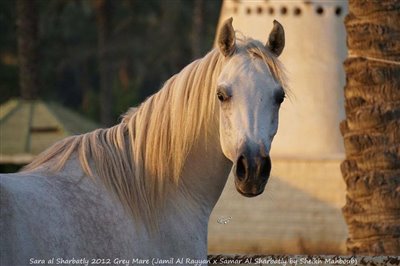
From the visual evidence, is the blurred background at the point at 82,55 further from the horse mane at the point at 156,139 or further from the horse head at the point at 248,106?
the horse head at the point at 248,106

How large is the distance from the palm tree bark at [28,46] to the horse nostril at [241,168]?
2394 centimetres

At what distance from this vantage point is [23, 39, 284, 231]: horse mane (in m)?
5.51

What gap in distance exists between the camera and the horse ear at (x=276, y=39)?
18.7 feet

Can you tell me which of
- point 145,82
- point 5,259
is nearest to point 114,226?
point 5,259

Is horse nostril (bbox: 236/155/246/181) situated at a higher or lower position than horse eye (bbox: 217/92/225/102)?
lower

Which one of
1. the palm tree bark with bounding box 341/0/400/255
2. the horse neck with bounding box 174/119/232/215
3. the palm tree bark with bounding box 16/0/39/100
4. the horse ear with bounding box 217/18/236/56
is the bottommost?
the palm tree bark with bounding box 16/0/39/100

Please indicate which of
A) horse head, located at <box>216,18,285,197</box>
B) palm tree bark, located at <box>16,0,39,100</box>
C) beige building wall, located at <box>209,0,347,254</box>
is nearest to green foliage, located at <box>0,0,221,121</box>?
Answer: palm tree bark, located at <box>16,0,39,100</box>

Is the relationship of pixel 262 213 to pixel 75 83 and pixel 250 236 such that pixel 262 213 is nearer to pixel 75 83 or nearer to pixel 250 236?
pixel 250 236

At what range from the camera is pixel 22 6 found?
97.6 ft

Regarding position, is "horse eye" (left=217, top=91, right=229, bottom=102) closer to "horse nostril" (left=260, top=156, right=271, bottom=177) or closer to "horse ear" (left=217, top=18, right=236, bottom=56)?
"horse ear" (left=217, top=18, right=236, bottom=56)

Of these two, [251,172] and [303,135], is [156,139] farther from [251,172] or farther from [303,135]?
[303,135]

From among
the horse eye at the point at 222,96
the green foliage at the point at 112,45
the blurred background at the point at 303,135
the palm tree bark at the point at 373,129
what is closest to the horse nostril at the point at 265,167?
the horse eye at the point at 222,96

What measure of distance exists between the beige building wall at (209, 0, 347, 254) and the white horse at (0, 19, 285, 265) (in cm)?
1131

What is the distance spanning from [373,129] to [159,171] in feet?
16.6
